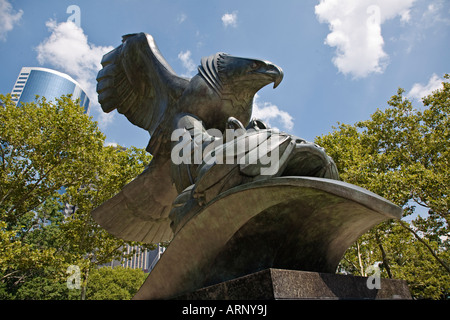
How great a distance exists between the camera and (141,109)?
506cm

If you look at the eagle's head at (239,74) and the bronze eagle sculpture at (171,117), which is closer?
the bronze eagle sculpture at (171,117)

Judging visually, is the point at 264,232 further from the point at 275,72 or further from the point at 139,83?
the point at 139,83

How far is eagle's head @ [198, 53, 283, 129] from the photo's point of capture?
13.0ft

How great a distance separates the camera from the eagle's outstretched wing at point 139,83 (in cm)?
449

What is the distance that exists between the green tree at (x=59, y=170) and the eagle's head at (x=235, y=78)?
9782mm

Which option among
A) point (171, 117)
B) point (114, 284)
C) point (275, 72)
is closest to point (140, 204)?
point (171, 117)

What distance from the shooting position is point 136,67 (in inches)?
189

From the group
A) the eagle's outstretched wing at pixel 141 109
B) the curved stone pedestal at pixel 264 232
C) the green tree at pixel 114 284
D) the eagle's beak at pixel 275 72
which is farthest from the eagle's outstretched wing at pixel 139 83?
the green tree at pixel 114 284

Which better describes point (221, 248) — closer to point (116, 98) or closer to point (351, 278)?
point (351, 278)

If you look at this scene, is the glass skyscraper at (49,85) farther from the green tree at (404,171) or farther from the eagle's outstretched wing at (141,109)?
the eagle's outstretched wing at (141,109)

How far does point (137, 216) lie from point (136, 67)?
2.39 metres

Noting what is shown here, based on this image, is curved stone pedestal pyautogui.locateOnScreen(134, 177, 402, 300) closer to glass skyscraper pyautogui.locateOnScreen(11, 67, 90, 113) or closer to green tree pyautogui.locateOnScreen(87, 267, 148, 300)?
green tree pyautogui.locateOnScreen(87, 267, 148, 300)

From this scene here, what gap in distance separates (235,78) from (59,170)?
10641 millimetres

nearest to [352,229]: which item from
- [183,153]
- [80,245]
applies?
[183,153]
